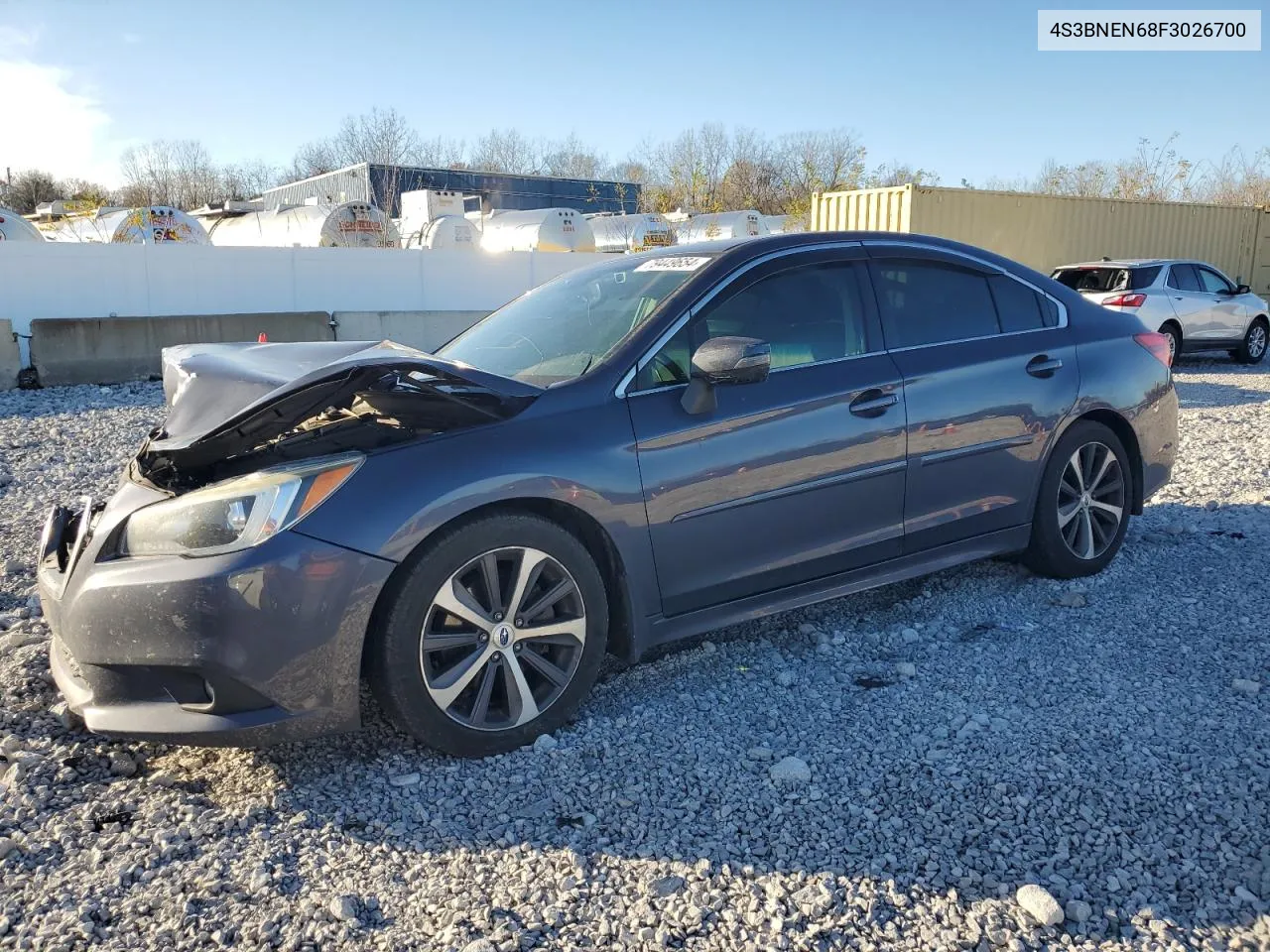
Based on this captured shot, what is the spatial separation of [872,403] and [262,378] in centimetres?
226

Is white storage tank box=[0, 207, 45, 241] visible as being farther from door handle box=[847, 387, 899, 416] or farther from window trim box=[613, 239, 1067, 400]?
door handle box=[847, 387, 899, 416]

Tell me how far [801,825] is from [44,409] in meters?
10.8

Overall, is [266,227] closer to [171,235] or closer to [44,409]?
[171,235]

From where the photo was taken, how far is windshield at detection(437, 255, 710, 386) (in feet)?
12.0

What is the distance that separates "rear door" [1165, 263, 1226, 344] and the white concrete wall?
27.4ft

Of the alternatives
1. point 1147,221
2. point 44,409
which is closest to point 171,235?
point 44,409

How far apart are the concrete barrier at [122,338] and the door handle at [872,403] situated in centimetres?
1199

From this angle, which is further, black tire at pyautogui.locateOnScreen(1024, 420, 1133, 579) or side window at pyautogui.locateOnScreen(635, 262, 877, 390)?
black tire at pyautogui.locateOnScreen(1024, 420, 1133, 579)

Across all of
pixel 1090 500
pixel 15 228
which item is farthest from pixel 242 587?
pixel 15 228

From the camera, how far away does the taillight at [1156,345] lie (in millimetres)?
4957

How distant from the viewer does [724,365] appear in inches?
131

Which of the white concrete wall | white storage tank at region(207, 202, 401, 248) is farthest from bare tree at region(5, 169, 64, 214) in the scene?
the white concrete wall

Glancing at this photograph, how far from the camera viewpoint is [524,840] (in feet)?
8.97

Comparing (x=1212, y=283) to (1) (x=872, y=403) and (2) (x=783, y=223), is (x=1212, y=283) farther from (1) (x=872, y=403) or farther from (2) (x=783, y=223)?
(2) (x=783, y=223)
